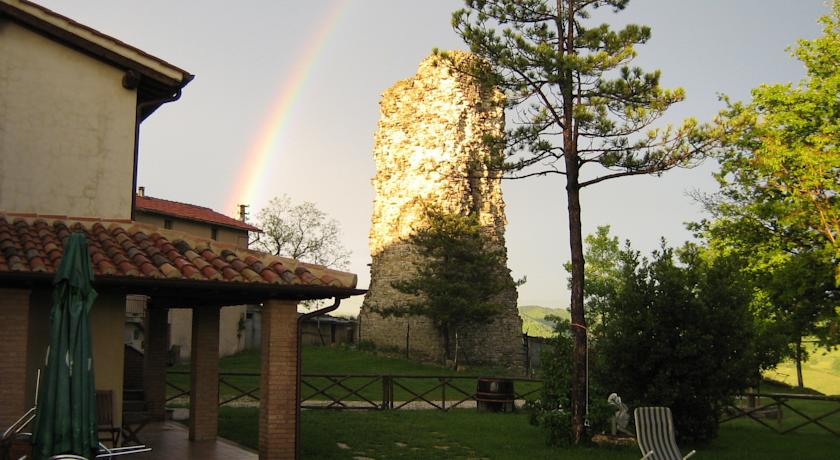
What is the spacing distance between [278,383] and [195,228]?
95.3 feet

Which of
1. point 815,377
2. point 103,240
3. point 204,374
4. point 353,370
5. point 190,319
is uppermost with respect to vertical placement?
point 103,240

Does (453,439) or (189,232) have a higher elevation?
(189,232)

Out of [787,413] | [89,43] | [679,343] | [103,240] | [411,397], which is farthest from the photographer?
[411,397]

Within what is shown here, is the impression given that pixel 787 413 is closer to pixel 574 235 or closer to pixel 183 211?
pixel 574 235

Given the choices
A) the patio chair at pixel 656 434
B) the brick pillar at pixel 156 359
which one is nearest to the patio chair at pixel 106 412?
the brick pillar at pixel 156 359

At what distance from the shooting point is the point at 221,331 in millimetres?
35625

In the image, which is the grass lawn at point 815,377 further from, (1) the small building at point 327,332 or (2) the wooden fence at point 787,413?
(1) the small building at point 327,332

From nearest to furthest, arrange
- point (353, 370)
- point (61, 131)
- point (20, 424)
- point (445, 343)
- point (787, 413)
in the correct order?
point (20, 424), point (61, 131), point (787, 413), point (353, 370), point (445, 343)

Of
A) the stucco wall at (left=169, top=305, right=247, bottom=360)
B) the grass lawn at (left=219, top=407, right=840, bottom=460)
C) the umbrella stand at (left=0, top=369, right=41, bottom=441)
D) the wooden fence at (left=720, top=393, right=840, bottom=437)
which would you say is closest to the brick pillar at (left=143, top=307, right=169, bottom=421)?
the grass lawn at (left=219, top=407, right=840, bottom=460)

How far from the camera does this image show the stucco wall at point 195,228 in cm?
3528

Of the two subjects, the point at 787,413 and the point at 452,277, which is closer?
the point at 787,413

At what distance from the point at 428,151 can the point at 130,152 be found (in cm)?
2562

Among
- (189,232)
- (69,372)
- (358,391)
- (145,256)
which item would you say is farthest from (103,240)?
(189,232)

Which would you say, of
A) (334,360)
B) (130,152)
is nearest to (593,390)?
(130,152)
